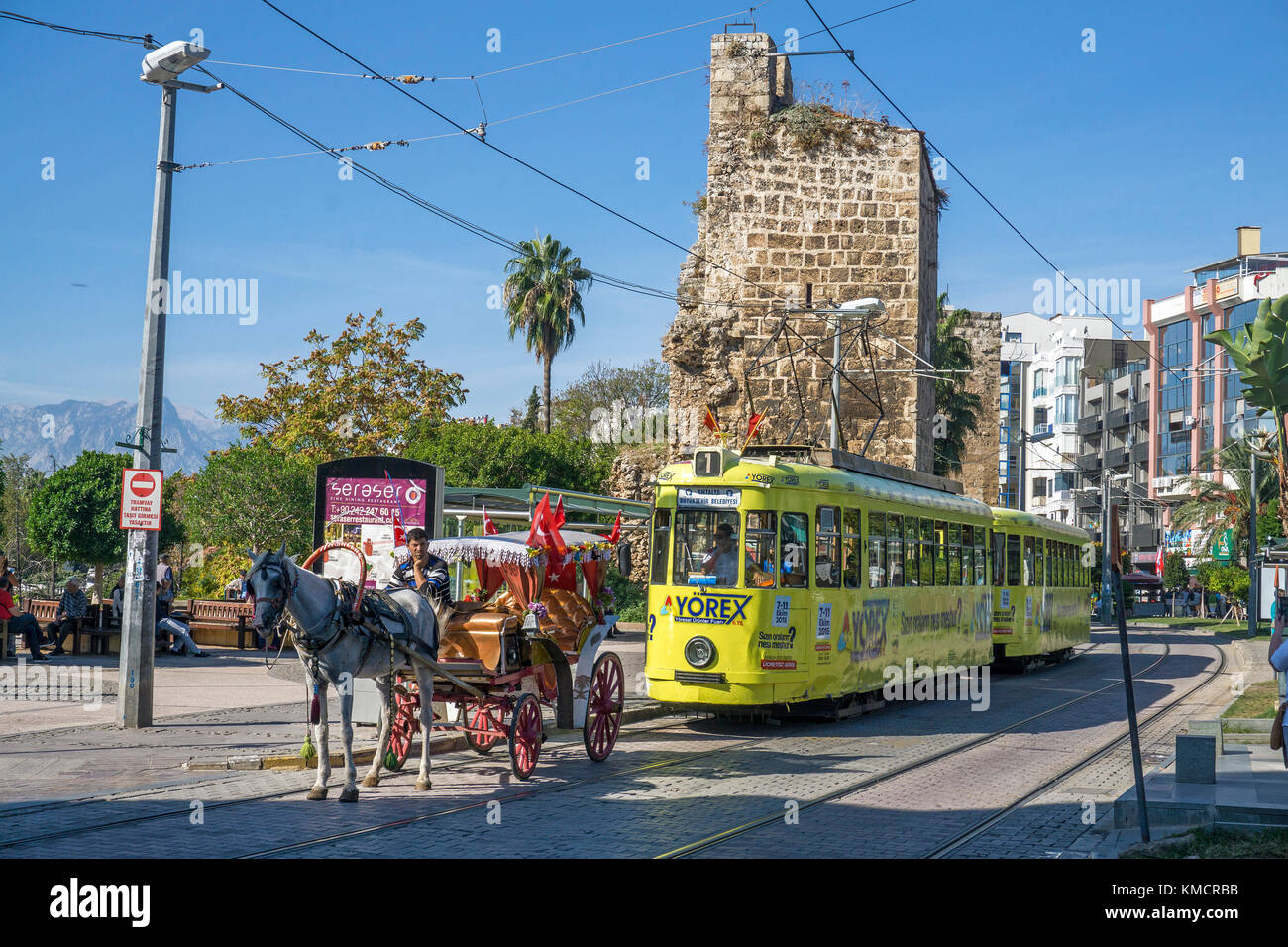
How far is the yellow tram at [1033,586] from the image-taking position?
24.2m

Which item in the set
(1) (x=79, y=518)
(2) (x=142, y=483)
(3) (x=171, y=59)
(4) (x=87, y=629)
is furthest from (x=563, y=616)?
(1) (x=79, y=518)

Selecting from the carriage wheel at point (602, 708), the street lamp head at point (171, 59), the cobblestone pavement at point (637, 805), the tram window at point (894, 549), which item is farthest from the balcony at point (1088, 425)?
the street lamp head at point (171, 59)

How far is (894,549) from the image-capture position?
17.7 metres

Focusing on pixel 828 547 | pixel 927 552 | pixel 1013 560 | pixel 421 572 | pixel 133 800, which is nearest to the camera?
pixel 133 800

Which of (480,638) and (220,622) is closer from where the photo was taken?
(480,638)

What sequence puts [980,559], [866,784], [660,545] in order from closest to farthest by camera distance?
1. [866,784]
2. [660,545]
3. [980,559]

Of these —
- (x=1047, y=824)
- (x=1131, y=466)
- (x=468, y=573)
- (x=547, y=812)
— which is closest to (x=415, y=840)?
(x=547, y=812)

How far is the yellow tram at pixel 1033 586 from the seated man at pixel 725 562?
32.0ft

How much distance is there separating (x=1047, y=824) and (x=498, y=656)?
4.95 metres

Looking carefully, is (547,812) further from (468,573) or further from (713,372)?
(713,372)

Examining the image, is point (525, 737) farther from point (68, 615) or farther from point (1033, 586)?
point (1033, 586)

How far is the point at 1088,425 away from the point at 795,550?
329ft

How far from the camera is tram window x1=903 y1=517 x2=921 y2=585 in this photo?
18.2m

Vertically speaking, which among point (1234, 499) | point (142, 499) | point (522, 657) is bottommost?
point (522, 657)
